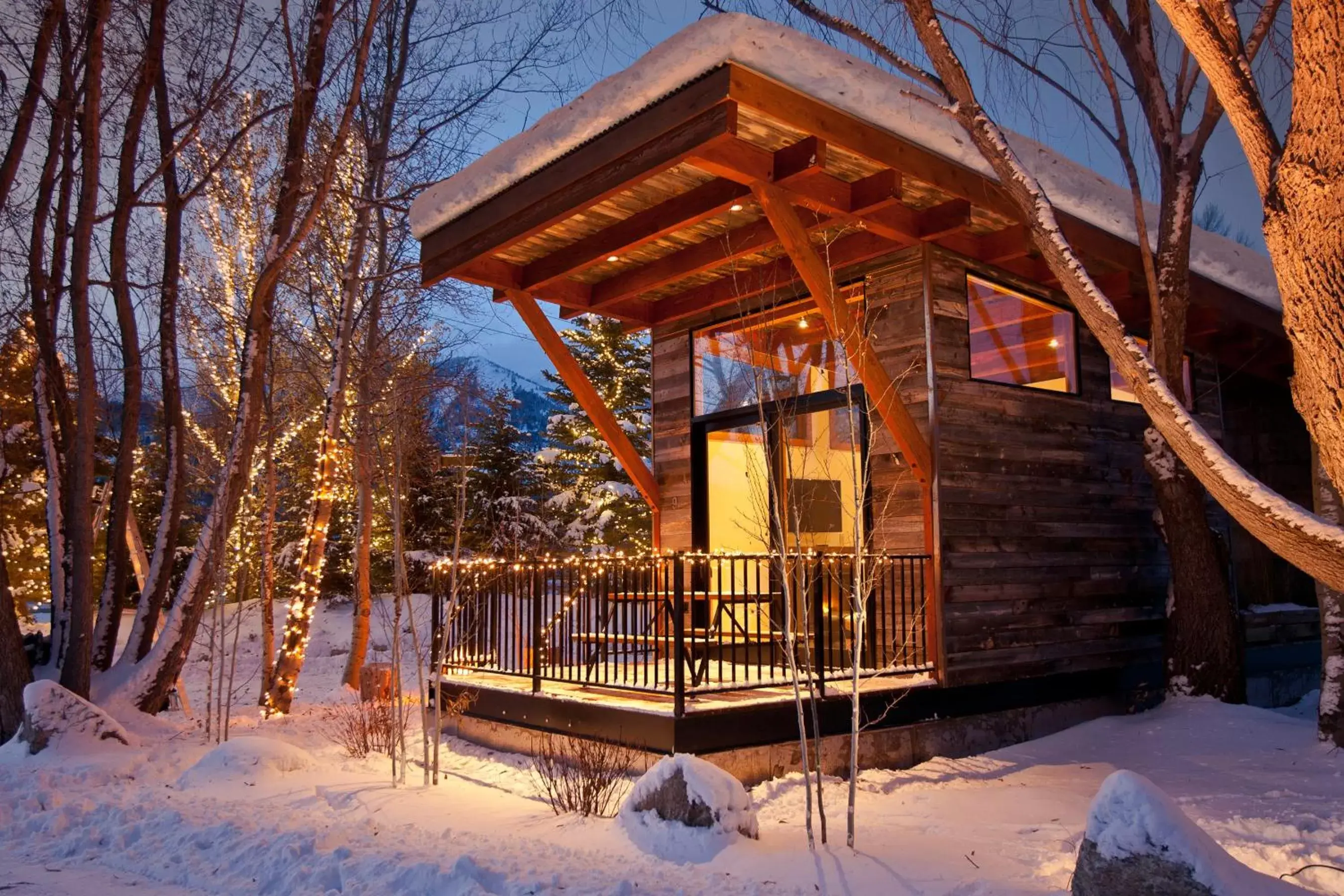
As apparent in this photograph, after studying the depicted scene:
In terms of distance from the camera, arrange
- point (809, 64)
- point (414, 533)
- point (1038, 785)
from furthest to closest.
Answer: point (414, 533), point (1038, 785), point (809, 64)

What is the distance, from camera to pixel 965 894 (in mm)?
3678

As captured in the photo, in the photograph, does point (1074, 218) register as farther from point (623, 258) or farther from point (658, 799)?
point (658, 799)

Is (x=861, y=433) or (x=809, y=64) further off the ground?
(x=809, y=64)

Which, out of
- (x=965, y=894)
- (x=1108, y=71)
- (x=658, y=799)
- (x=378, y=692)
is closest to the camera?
(x=965, y=894)

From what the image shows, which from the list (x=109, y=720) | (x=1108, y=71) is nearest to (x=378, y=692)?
(x=109, y=720)

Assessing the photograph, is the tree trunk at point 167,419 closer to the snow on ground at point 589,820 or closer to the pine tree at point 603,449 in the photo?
the snow on ground at point 589,820

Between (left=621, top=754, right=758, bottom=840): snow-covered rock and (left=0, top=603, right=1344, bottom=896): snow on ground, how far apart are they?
0.40ft

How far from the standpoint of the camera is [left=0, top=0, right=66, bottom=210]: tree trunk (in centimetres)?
847

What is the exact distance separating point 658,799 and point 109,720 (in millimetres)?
5006

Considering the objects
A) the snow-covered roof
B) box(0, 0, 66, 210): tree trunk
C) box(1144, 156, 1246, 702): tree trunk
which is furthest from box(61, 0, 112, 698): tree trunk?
box(1144, 156, 1246, 702): tree trunk

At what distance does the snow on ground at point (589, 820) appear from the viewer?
398cm

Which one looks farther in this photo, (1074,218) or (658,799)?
(1074,218)

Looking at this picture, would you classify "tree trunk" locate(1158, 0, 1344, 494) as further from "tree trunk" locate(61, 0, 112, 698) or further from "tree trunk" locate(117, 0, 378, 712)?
Answer: "tree trunk" locate(61, 0, 112, 698)

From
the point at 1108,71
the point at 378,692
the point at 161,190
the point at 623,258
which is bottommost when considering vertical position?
the point at 378,692
